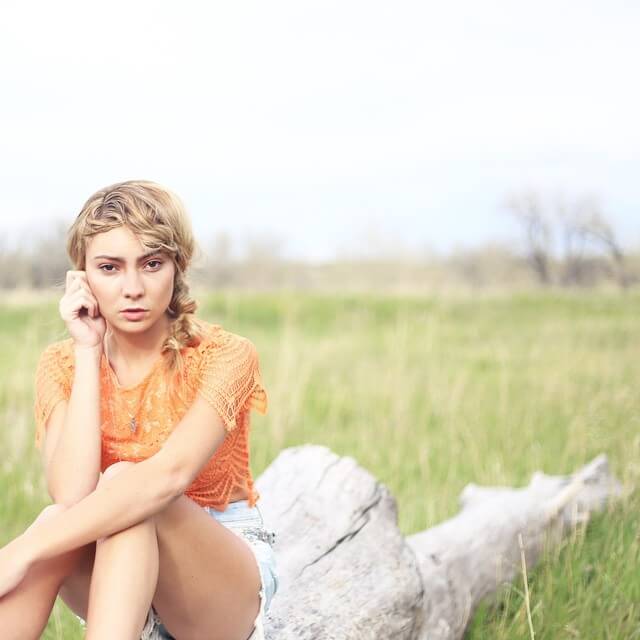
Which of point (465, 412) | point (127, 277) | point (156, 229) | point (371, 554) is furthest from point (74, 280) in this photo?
point (465, 412)

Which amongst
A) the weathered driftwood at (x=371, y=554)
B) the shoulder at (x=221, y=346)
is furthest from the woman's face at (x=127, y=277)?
the weathered driftwood at (x=371, y=554)

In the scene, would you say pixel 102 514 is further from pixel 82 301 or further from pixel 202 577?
pixel 82 301

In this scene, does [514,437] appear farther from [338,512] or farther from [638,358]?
[338,512]

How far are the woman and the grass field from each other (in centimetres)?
103

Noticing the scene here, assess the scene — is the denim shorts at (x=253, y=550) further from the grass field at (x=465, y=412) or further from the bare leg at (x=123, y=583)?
the grass field at (x=465, y=412)

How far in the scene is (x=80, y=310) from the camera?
7.66ft

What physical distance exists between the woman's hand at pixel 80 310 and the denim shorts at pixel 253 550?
0.56 metres

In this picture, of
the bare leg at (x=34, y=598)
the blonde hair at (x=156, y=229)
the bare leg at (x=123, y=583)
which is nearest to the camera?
the bare leg at (x=123, y=583)

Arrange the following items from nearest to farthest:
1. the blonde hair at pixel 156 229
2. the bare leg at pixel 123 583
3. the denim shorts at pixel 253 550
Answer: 1. the bare leg at pixel 123 583
2. the blonde hair at pixel 156 229
3. the denim shorts at pixel 253 550

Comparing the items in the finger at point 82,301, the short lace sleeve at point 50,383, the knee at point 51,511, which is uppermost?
the finger at point 82,301

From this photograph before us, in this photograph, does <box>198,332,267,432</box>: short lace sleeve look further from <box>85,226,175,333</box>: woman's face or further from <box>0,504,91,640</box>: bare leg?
<box>0,504,91,640</box>: bare leg

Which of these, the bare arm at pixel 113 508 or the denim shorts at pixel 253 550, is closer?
the bare arm at pixel 113 508

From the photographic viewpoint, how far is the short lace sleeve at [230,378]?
220 centimetres

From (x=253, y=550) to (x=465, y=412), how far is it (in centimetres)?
385
